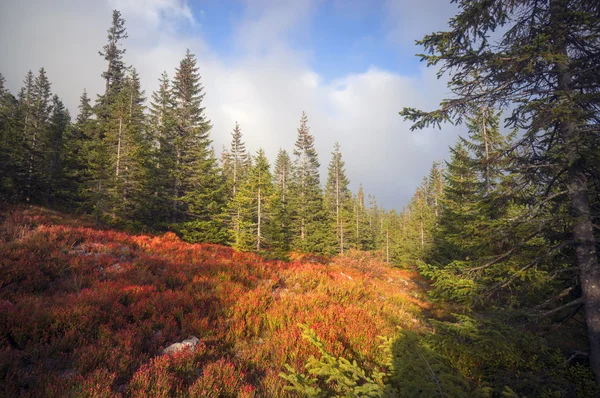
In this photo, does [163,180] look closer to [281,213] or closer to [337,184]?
[281,213]

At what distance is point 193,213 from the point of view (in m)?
20.4

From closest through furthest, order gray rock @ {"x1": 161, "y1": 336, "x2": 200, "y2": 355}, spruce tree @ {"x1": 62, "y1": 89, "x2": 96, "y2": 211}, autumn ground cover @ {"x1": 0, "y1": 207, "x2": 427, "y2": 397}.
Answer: autumn ground cover @ {"x1": 0, "y1": 207, "x2": 427, "y2": 397}
gray rock @ {"x1": 161, "y1": 336, "x2": 200, "y2": 355}
spruce tree @ {"x1": 62, "y1": 89, "x2": 96, "y2": 211}

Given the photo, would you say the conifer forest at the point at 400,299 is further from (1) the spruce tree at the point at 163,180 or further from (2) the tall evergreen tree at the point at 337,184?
(2) the tall evergreen tree at the point at 337,184

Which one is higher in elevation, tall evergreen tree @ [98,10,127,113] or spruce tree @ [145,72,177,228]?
tall evergreen tree @ [98,10,127,113]

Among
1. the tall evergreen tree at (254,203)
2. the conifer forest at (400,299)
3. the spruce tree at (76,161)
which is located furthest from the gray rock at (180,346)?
the spruce tree at (76,161)

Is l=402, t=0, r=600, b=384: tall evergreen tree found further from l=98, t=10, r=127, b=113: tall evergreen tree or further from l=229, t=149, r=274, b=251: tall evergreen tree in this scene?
l=98, t=10, r=127, b=113: tall evergreen tree

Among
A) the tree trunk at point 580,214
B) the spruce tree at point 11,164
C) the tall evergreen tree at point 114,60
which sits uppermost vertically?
the tall evergreen tree at point 114,60

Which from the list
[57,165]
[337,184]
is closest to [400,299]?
[337,184]

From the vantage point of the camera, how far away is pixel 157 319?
5.30 meters

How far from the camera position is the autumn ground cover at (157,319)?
3490mm

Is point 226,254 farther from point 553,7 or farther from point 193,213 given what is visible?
point 553,7

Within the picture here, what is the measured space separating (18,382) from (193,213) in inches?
716

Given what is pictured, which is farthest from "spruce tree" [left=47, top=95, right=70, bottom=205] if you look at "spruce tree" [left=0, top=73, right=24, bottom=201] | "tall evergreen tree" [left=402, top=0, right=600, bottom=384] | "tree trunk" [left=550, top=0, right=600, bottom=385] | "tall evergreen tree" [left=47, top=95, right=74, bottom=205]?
"tree trunk" [left=550, top=0, right=600, bottom=385]

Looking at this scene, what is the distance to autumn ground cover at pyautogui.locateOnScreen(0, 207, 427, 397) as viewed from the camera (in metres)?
3.49
